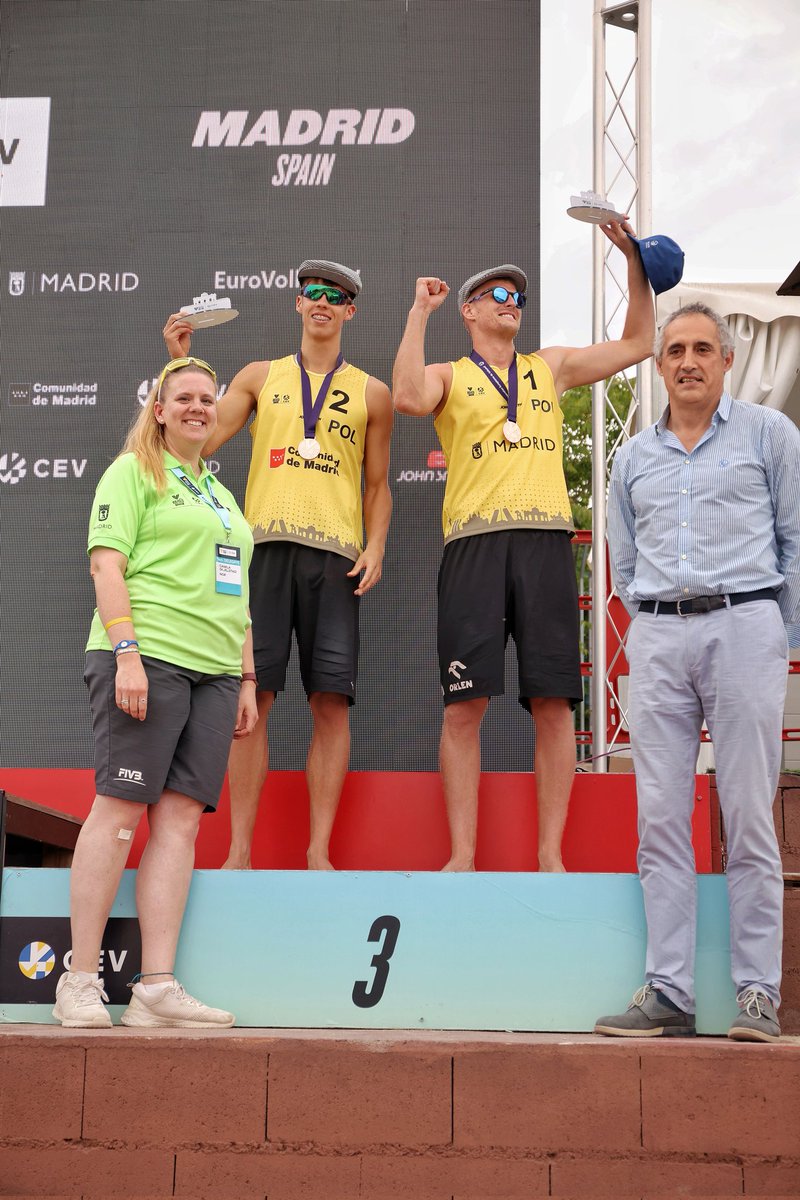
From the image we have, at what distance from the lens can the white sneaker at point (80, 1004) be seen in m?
2.53

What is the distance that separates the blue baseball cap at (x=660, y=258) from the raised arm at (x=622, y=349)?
28 mm

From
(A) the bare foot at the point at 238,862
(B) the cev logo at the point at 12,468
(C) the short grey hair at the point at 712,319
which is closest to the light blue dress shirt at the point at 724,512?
(C) the short grey hair at the point at 712,319

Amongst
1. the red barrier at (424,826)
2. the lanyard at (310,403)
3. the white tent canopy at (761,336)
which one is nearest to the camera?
the lanyard at (310,403)

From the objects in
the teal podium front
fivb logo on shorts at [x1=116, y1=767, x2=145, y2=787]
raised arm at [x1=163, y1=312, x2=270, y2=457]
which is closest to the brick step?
the teal podium front

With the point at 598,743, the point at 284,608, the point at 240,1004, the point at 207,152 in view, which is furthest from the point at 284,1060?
the point at 207,152

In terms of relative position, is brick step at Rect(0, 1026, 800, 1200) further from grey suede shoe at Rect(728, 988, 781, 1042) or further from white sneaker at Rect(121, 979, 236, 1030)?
white sneaker at Rect(121, 979, 236, 1030)

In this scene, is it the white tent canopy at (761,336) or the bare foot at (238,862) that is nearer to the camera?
the bare foot at (238,862)

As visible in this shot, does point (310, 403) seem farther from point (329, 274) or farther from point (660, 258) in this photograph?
point (660, 258)

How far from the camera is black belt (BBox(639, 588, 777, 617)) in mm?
2682

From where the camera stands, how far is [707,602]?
2.69 m

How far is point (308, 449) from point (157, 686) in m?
1.15

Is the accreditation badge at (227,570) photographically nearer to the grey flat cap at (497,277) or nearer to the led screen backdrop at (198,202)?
the grey flat cap at (497,277)

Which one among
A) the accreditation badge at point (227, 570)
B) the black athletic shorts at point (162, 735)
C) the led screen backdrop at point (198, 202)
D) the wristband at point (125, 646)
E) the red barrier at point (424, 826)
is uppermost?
the led screen backdrop at point (198, 202)

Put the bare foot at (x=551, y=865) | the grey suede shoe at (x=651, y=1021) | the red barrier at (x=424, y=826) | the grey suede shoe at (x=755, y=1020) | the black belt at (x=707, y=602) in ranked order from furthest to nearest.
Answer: the red barrier at (x=424, y=826)
the bare foot at (x=551, y=865)
the black belt at (x=707, y=602)
the grey suede shoe at (x=651, y=1021)
the grey suede shoe at (x=755, y=1020)
